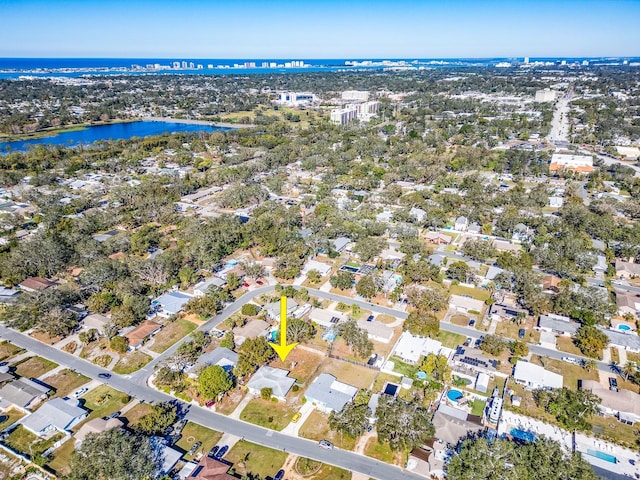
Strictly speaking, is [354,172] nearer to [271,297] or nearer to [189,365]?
[271,297]

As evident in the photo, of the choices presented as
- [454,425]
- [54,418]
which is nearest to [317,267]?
[454,425]

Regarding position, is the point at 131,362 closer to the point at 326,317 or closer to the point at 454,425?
the point at 326,317

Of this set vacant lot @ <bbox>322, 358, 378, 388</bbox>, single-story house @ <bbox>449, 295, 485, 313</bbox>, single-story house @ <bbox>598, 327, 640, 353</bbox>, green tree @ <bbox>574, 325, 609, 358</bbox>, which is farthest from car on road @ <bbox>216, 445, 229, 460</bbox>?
single-story house @ <bbox>598, 327, 640, 353</bbox>

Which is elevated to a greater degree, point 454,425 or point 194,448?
point 454,425

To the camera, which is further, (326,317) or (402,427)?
(326,317)

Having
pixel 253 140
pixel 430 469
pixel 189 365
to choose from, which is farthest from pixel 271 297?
pixel 253 140

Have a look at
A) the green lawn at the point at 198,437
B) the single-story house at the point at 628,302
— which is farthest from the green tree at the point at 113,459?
the single-story house at the point at 628,302
